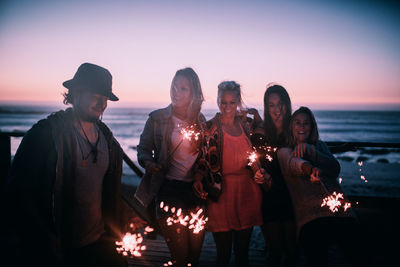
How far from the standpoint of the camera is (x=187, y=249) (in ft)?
9.58

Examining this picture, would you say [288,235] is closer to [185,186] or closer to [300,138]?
[300,138]

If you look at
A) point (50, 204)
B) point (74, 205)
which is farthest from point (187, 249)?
point (50, 204)

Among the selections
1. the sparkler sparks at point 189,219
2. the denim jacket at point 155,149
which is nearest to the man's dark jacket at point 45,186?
the denim jacket at point 155,149

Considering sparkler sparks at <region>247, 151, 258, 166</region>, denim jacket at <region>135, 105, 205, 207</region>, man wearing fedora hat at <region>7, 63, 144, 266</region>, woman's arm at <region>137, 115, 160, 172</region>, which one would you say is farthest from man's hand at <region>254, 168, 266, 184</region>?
man wearing fedora hat at <region>7, 63, 144, 266</region>

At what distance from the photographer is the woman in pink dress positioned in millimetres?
2936

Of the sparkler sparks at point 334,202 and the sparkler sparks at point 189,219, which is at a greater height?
the sparkler sparks at point 334,202

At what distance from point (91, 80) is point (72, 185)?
3.38 ft

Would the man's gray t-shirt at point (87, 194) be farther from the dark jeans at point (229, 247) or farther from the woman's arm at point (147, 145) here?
the dark jeans at point (229, 247)

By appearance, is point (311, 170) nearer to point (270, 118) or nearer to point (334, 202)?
point (334, 202)

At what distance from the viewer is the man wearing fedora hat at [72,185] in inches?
75.0

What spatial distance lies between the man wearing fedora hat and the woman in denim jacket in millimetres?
420

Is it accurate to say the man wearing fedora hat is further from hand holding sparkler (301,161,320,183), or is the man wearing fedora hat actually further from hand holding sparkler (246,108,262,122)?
hand holding sparkler (301,161,320,183)

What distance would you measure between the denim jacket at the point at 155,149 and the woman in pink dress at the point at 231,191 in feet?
1.36

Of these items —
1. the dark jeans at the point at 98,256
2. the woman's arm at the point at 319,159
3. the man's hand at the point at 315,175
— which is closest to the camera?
the dark jeans at the point at 98,256
